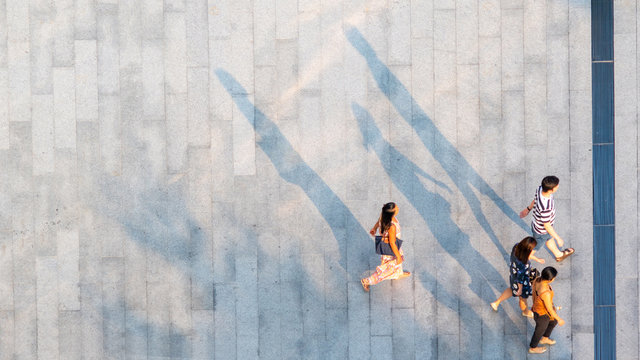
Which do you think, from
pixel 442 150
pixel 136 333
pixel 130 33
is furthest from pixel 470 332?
pixel 130 33

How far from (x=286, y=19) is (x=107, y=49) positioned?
10.1ft

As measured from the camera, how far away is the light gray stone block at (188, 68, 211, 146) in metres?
7.85

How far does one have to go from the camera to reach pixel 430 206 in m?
7.82

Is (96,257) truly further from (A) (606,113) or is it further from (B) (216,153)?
(A) (606,113)

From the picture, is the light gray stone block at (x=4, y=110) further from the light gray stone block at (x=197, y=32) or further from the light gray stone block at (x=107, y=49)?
the light gray stone block at (x=197, y=32)

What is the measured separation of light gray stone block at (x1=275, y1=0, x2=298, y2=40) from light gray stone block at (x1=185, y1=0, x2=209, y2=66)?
1220 mm

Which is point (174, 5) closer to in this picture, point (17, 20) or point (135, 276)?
point (17, 20)

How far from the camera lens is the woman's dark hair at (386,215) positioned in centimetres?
650

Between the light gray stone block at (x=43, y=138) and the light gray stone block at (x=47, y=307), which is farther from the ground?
the light gray stone block at (x=43, y=138)

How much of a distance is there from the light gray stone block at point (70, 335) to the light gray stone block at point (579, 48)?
363 inches

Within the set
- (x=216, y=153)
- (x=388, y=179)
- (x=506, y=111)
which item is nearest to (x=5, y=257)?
(x=216, y=153)

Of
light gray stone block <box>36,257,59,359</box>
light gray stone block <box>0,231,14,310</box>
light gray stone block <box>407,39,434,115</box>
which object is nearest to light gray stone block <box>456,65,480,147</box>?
light gray stone block <box>407,39,434,115</box>

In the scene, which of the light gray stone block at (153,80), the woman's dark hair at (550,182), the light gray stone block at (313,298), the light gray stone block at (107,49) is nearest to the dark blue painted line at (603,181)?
the woman's dark hair at (550,182)

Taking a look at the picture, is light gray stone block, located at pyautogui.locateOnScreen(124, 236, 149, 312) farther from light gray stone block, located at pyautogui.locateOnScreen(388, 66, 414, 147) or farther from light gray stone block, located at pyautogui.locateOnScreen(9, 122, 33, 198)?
light gray stone block, located at pyautogui.locateOnScreen(388, 66, 414, 147)
